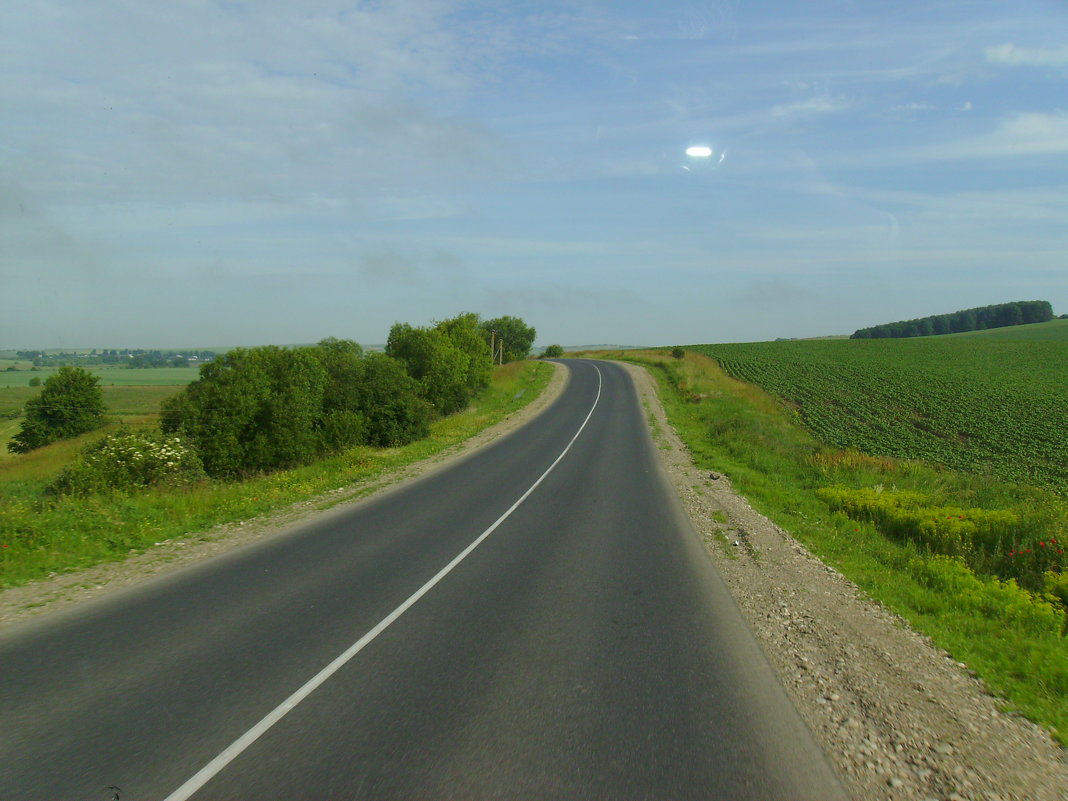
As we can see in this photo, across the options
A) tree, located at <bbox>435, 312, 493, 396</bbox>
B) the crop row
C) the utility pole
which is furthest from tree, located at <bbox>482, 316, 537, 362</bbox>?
tree, located at <bbox>435, 312, 493, 396</bbox>

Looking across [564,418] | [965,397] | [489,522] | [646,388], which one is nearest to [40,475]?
[564,418]

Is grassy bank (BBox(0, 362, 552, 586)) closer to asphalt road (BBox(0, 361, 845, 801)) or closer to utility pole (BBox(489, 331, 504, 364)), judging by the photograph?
asphalt road (BBox(0, 361, 845, 801))

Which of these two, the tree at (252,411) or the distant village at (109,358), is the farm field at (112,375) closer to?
the distant village at (109,358)

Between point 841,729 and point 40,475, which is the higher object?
point 841,729

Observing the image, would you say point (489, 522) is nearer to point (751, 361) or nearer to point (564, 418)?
point (564, 418)

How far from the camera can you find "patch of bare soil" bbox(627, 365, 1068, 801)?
4195 mm

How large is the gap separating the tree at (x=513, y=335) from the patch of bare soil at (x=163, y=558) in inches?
4100

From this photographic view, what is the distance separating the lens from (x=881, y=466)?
2116 centimetres

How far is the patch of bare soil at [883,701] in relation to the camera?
13.8 feet

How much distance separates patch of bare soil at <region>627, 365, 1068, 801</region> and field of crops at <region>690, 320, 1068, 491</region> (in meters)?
19.8

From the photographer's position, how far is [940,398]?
45.3 meters

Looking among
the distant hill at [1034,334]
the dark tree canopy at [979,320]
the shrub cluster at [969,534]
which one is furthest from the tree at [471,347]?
the dark tree canopy at [979,320]

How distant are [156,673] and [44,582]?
3942 millimetres

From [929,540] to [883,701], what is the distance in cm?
799
